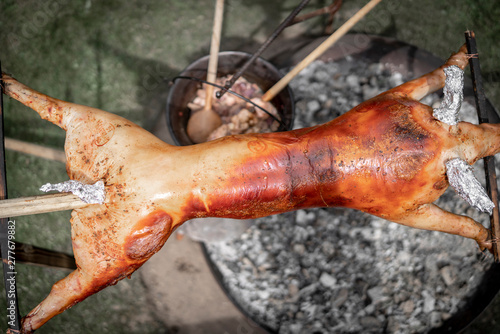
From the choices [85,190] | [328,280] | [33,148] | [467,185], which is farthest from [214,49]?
[328,280]

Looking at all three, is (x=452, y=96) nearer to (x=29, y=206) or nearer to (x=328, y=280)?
(x=328, y=280)

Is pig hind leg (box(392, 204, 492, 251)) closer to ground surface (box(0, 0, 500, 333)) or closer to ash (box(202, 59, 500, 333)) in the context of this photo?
ash (box(202, 59, 500, 333))

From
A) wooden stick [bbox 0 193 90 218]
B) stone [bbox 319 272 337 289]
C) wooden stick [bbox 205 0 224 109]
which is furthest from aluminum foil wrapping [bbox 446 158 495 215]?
wooden stick [bbox 0 193 90 218]

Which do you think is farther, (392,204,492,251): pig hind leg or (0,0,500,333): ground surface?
(0,0,500,333): ground surface

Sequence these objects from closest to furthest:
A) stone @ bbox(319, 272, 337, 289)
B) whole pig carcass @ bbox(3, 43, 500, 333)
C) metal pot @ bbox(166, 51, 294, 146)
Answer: whole pig carcass @ bbox(3, 43, 500, 333), metal pot @ bbox(166, 51, 294, 146), stone @ bbox(319, 272, 337, 289)

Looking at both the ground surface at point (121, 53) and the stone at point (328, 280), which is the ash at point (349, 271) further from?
the ground surface at point (121, 53)

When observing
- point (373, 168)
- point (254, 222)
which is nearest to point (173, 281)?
point (254, 222)
